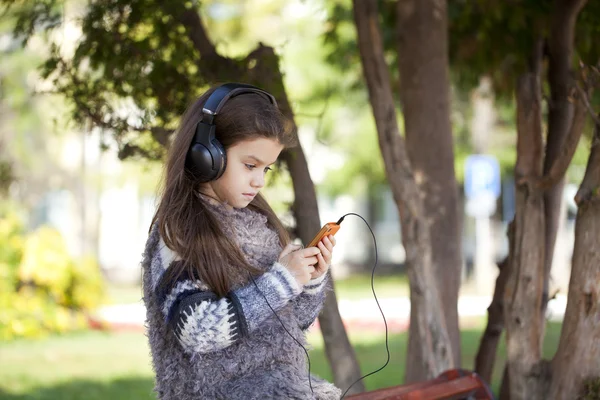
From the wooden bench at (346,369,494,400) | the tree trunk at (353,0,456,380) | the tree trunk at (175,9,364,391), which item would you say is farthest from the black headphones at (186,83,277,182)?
the tree trunk at (353,0,456,380)

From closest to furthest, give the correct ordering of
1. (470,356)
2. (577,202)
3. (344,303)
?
(577,202), (470,356), (344,303)

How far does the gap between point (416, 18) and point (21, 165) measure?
22288 mm

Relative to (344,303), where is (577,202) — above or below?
below

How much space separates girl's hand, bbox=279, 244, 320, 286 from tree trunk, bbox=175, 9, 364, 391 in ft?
7.03

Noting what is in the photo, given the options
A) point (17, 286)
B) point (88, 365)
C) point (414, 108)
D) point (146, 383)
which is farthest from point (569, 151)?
point (17, 286)

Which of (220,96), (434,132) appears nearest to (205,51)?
(434,132)

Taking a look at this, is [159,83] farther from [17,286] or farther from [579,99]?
[17,286]

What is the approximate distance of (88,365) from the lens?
1034 cm

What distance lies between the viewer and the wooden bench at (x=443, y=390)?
13.0 feet

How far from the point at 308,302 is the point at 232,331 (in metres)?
0.43

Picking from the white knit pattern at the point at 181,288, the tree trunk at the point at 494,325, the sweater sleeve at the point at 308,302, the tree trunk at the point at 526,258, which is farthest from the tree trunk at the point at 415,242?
the white knit pattern at the point at 181,288

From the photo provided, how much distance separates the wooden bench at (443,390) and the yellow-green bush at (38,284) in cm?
905

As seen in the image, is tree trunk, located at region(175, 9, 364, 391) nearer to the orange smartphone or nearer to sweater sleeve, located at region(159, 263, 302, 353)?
the orange smartphone

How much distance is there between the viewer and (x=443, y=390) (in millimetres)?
4105
